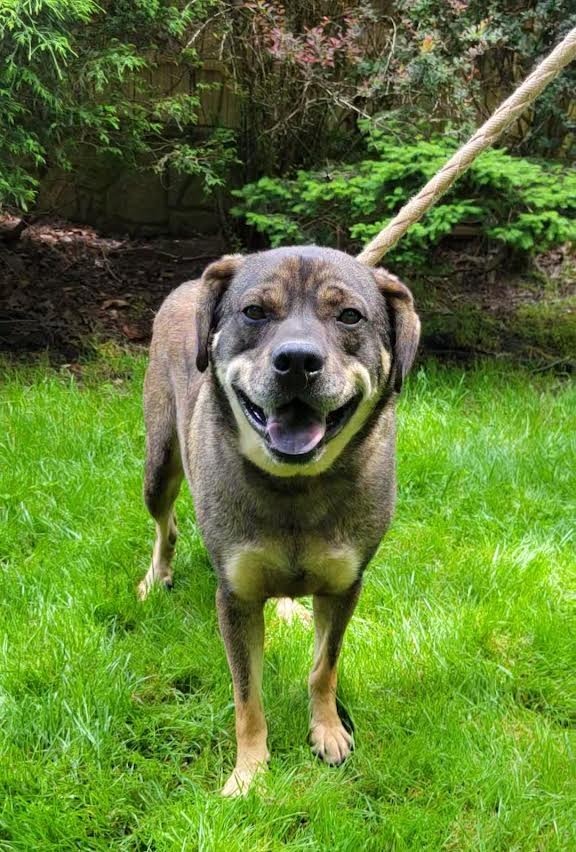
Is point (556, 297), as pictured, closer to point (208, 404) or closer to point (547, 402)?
point (547, 402)

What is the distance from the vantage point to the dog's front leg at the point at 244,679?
7.78 feet

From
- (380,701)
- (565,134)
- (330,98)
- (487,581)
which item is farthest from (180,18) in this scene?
(380,701)

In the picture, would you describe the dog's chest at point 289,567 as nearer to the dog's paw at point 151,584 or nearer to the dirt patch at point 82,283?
the dog's paw at point 151,584

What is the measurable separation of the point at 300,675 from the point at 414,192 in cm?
306

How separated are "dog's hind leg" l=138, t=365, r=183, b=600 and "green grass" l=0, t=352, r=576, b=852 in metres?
0.09


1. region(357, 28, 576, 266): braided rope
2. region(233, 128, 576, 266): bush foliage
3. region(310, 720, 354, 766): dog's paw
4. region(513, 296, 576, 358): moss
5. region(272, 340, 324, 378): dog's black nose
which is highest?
region(357, 28, 576, 266): braided rope

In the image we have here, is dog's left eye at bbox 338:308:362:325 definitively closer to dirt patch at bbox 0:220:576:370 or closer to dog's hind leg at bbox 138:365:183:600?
dog's hind leg at bbox 138:365:183:600

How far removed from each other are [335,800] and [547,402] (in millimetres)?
3132

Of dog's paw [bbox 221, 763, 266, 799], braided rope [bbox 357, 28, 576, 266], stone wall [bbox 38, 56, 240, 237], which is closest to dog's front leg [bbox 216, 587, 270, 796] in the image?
dog's paw [bbox 221, 763, 266, 799]

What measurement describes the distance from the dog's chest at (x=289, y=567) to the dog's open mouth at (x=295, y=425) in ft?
1.06

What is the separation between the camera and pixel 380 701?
2.68 metres

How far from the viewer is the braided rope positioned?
8.36 feet

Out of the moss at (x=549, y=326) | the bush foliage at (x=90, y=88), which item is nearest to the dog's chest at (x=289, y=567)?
the bush foliage at (x=90, y=88)

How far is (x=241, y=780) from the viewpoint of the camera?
2.34 meters
